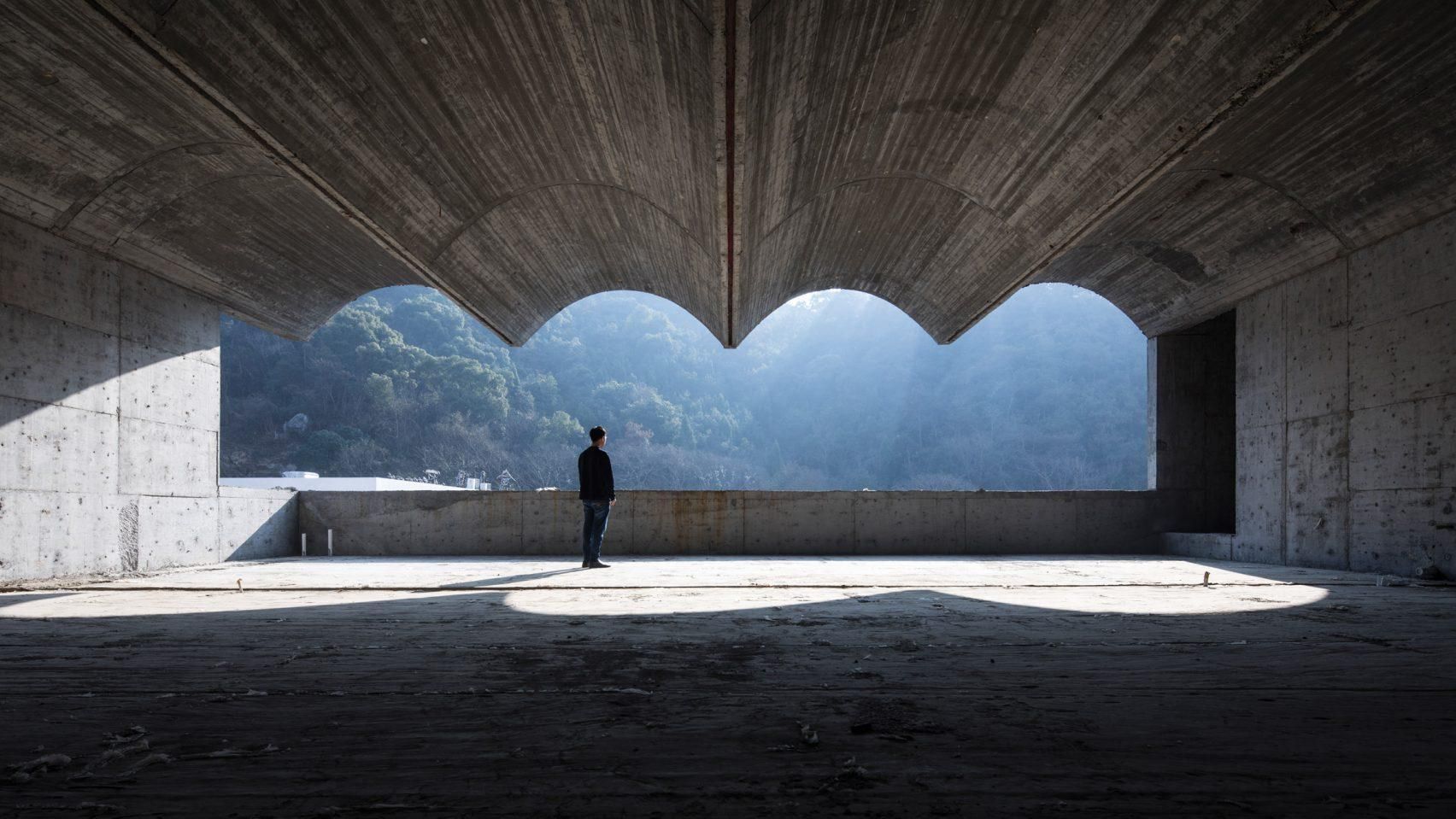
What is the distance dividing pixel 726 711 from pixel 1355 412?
11.4 meters

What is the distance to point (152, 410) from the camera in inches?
455

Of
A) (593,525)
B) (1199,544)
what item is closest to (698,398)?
(1199,544)

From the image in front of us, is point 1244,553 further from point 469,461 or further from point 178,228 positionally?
point 469,461

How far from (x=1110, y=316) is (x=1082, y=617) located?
9890 centimetres

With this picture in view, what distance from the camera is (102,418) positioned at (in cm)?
1053

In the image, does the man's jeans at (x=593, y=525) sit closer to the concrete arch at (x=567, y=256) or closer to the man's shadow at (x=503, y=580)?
the man's shadow at (x=503, y=580)

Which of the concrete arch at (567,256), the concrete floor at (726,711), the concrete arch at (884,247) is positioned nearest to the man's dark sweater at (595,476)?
the concrete arch at (567,256)

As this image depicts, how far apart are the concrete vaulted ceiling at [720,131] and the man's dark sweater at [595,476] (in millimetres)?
3372

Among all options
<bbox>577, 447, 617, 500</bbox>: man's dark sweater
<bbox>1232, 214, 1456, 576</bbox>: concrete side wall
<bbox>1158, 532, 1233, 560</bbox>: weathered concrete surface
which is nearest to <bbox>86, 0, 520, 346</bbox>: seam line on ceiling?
<bbox>577, 447, 617, 500</bbox>: man's dark sweater

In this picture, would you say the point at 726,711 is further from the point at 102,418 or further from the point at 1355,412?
the point at 1355,412

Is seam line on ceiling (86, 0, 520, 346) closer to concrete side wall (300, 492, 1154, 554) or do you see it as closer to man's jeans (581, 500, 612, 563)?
man's jeans (581, 500, 612, 563)

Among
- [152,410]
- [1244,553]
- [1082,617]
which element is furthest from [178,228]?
[1244,553]

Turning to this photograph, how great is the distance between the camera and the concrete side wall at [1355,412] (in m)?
9.54

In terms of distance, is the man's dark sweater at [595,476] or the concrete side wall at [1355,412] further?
the man's dark sweater at [595,476]
